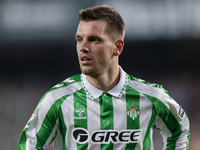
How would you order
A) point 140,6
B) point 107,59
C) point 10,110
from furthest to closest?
point 140,6
point 10,110
point 107,59

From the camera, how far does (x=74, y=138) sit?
1700mm

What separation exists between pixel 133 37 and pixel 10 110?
7.37 ft

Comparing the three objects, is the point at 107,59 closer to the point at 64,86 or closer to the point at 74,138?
the point at 64,86

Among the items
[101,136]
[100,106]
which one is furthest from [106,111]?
[101,136]

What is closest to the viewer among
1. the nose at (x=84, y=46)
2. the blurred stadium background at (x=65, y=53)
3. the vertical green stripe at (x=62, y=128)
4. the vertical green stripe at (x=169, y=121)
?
the nose at (x=84, y=46)

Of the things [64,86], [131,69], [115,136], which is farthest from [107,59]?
[131,69]

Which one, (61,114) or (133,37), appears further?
(133,37)

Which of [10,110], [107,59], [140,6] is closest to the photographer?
[107,59]

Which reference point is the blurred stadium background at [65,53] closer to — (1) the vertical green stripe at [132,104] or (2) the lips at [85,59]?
(1) the vertical green stripe at [132,104]

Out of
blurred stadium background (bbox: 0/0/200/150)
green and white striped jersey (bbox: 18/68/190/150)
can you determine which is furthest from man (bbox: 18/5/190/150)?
blurred stadium background (bbox: 0/0/200/150)

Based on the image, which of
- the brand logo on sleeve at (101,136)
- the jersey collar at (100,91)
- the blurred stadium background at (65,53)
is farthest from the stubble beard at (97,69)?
the blurred stadium background at (65,53)

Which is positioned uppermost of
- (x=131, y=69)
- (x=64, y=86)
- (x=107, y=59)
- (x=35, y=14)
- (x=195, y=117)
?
(x=35, y=14)

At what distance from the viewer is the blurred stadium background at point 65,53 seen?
4461 millimetres

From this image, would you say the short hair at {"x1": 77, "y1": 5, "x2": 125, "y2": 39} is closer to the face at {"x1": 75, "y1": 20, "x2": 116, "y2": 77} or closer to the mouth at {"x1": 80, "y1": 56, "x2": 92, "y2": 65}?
the face at {"x1": 75, "y1": 20, "x2": 116, "y2": 77}
